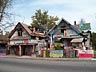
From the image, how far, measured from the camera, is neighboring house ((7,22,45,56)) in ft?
198

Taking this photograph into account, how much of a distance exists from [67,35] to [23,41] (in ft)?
36.1

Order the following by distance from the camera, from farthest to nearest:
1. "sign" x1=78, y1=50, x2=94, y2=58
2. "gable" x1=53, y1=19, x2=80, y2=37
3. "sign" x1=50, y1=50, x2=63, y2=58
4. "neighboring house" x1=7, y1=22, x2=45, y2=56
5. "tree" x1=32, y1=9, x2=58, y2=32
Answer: "tree" x1=32, y1=9, x2=58, y2=32 < "neighboring house" x1=7, y1=22, x2=45, y2=56 < "gable" x1=53, y1=19, x2=80, y2=37 < "sign" x1=50, y1=50, x2=63, y2=58 < "sign" x1=78, y1=50, x2=94, y2=58

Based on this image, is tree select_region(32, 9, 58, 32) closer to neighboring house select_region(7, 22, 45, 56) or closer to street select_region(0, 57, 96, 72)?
neighboring house select_region(7, 22, 45, 56)

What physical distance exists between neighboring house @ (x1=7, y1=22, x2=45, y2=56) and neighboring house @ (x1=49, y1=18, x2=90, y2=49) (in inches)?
152

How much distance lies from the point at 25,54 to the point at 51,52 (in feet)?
43.8

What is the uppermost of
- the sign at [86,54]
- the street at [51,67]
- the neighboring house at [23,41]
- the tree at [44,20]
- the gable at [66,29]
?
the tree at [44,20]

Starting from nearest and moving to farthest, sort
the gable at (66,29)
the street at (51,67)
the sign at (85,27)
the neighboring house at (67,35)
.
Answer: the street at (51,67) < the neighboring house at (67,35) < the gable at (66,29) < the sign at (85,27)

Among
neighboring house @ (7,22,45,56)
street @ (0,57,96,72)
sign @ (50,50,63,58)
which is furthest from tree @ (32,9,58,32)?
street @ (0,57,96,72)

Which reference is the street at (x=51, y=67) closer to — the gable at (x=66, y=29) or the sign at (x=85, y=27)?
the gable at (x=66, y=29)

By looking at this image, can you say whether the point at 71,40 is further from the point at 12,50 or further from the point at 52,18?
the point at 52,18

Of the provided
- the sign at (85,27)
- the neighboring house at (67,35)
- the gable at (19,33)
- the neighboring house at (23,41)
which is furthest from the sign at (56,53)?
the gable at (19,33)

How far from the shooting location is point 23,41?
204 ft

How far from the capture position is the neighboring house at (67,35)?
183ft

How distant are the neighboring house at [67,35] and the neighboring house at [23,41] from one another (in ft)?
12.7
